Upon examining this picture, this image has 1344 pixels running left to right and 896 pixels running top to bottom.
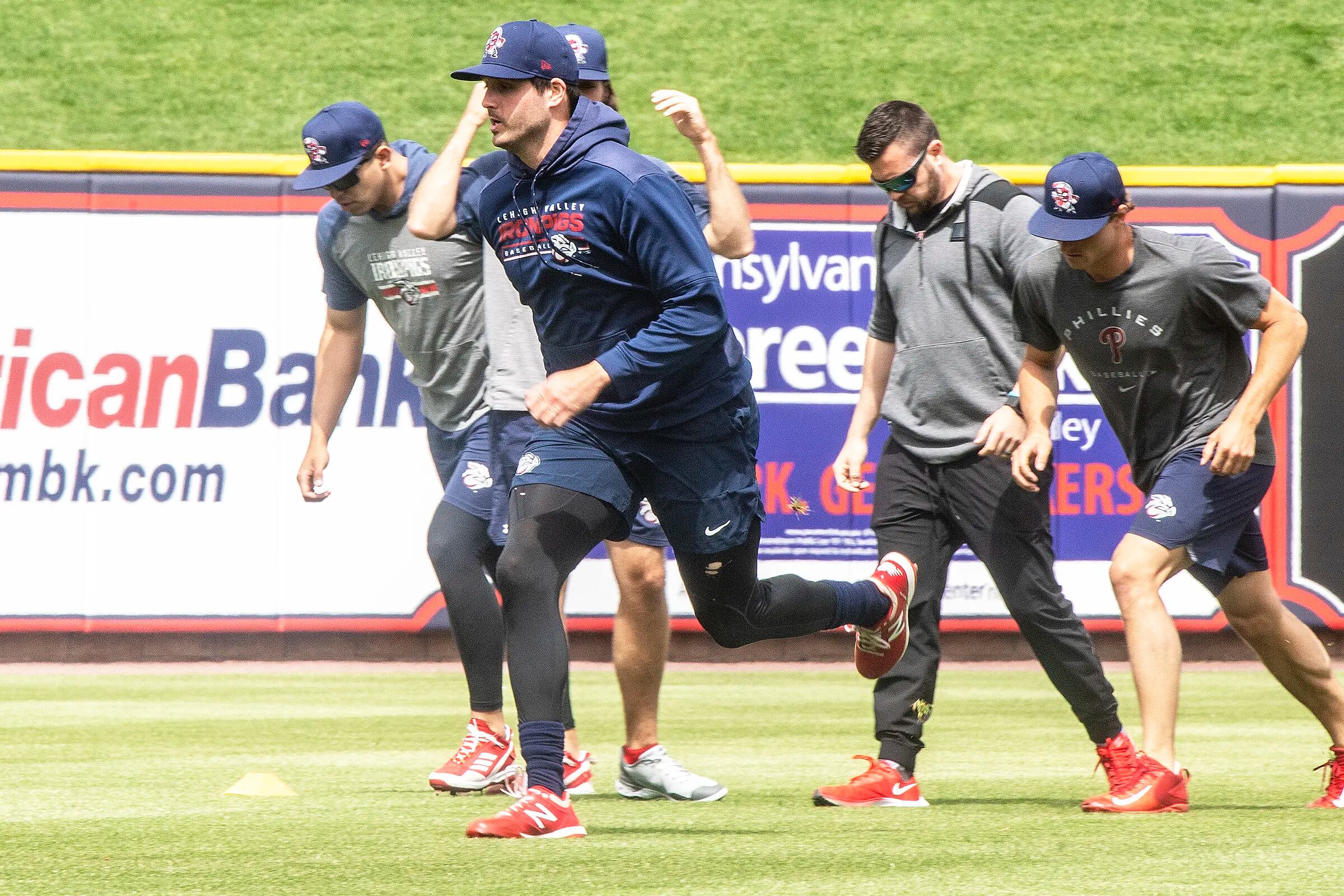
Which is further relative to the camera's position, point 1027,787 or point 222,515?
point 222,515

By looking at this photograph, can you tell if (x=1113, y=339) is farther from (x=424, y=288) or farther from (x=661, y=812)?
(x=424, y=288)

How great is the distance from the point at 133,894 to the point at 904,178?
10.5 ft

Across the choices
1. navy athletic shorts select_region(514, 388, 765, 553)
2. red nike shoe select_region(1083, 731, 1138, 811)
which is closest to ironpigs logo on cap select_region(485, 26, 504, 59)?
navy athletic shorts select_region(514, 388, 765, 553)

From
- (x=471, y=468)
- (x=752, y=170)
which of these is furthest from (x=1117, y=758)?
(x=752, y=170)

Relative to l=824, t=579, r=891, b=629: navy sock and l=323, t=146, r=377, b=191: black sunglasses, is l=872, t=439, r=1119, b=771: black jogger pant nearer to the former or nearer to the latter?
l=824, t=579, r=891, b=629: navy sock

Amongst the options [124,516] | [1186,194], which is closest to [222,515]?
[124,516]

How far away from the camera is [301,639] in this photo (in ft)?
40.0

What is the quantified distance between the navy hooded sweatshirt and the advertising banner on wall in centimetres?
699

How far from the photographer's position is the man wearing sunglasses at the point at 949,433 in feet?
19.6

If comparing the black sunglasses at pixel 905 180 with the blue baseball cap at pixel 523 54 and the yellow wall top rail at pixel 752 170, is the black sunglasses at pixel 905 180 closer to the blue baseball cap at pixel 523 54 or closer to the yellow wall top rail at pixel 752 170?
the blue baseball cap at pixel 523 54

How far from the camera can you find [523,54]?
189 inches

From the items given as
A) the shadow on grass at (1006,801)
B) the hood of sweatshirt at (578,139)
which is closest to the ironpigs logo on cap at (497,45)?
the hood of sweatshirt at (578,139)

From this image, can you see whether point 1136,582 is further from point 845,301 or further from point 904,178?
point 845,301

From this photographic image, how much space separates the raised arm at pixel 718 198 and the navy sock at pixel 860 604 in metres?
1.02
